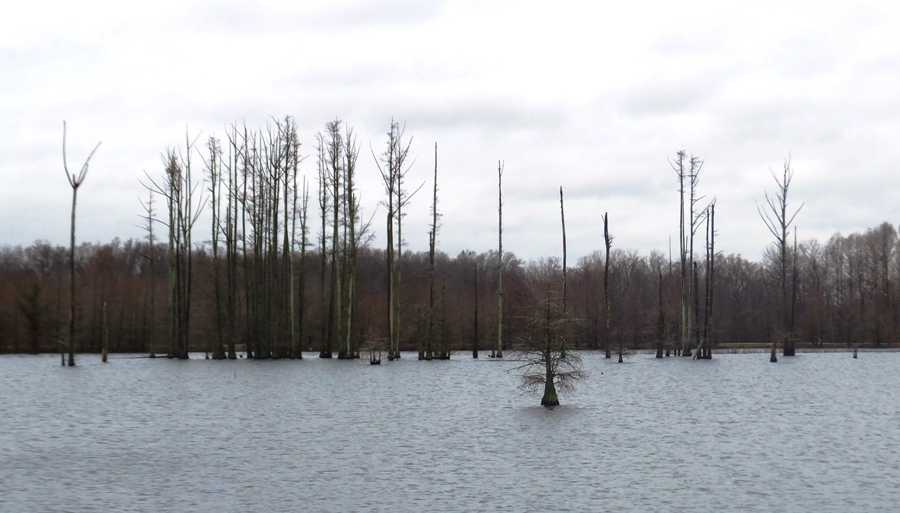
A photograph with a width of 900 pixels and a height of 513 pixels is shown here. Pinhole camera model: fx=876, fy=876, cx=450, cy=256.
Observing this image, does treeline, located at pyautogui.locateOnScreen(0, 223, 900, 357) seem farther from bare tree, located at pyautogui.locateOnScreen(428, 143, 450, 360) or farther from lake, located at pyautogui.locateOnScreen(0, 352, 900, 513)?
lake, located at pyautogui.locateOnScreen(0, 352, 900, 513)

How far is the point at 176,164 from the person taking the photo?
6756 centimetres

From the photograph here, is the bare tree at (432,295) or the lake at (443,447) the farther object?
the bare tree at (432,295)

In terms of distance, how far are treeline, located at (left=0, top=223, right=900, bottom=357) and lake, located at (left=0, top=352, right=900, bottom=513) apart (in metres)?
21.5

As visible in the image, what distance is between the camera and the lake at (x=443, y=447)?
15.8 m

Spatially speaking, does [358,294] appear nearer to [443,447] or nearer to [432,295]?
[432,295]

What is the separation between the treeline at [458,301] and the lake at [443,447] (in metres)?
21.5

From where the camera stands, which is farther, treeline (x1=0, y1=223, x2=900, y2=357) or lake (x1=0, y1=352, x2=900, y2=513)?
treeline (x1=0, y1=223, x2=900, y2=357)

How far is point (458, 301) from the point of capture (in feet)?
321

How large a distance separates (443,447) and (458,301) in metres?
76.5

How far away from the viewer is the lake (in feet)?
51.7

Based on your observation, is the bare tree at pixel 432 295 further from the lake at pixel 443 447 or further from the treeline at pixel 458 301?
the lake at pixel 443 447

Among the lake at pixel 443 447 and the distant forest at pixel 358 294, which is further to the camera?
the distant forest at pixel 358 294

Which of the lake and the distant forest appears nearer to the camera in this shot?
the lake

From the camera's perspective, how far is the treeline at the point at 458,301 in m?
71.3
